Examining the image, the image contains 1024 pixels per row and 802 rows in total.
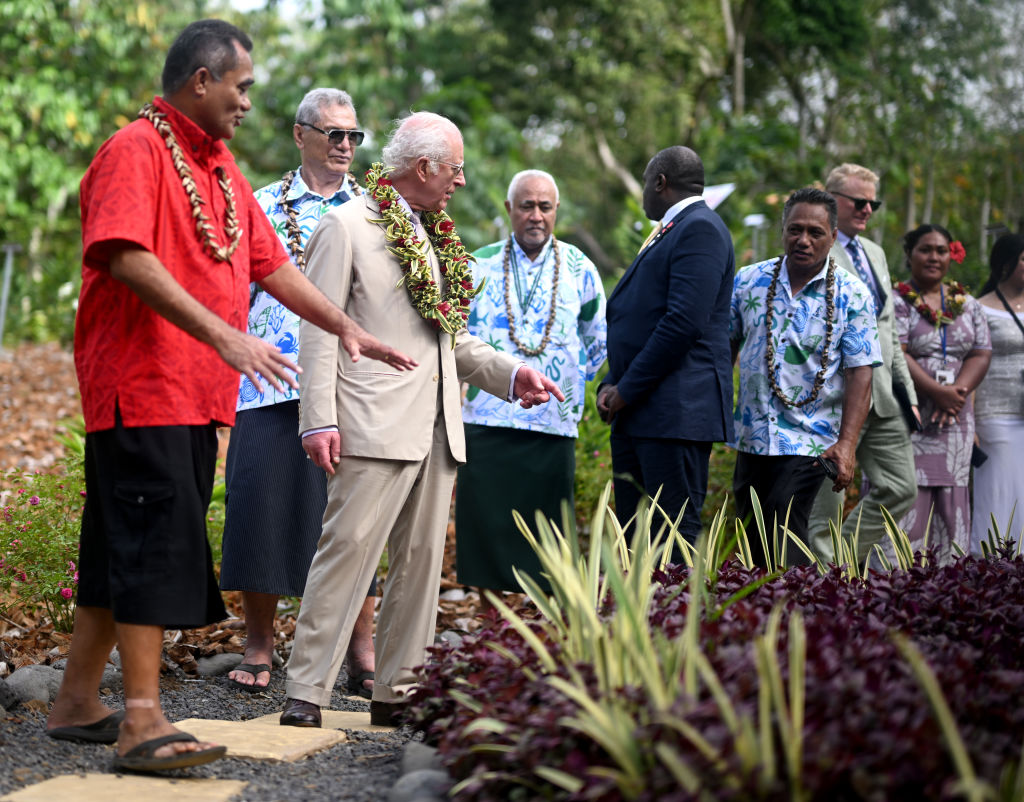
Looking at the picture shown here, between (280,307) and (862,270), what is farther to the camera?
(862,270)

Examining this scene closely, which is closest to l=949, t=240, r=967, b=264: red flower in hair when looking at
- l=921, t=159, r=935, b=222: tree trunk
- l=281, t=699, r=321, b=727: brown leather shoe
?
l=281, t=699, r=321, b=727: brown leather shoe

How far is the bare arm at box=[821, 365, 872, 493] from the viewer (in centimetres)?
502

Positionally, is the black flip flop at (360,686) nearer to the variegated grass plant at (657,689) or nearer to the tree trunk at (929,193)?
the variegated grass plant at (657,689)

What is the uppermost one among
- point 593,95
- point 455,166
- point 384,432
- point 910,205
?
point 593,95

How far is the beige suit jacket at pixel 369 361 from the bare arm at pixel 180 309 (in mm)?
833

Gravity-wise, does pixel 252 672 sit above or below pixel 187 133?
below

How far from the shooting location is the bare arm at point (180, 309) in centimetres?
299

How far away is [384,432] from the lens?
3.91 meters

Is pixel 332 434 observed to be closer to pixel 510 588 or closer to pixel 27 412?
pixel 510 588

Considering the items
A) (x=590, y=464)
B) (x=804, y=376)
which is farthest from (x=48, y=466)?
(x=804, y=376)

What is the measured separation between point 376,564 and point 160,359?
119 cm

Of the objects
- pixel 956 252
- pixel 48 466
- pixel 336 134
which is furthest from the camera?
pixel 48 466

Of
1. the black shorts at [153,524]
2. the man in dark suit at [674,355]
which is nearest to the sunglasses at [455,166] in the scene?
the man in dark suit at [674,355]

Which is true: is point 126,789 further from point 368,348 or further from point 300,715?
point 368,348
